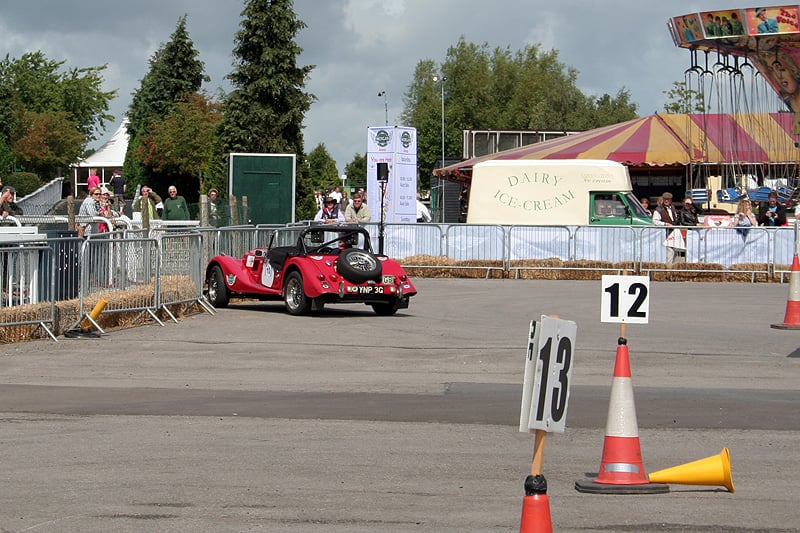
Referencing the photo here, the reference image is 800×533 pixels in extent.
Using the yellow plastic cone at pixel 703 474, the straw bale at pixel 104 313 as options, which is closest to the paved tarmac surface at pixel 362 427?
the yellow plastic cone at pixel 703 474

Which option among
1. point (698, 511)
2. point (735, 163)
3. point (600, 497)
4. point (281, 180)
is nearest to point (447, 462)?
point (600, 497)

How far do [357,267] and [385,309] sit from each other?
3.84 feet

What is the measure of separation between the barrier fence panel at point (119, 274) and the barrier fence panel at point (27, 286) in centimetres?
54

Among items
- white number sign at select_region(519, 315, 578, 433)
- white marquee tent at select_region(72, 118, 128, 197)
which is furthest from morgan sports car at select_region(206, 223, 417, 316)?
white marquee tent at select_region(72, 118, 128, 197)

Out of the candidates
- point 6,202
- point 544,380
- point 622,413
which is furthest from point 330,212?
point 544,380

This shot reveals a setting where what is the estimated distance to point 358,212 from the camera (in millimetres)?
30812

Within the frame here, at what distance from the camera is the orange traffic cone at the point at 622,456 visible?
7.19 meters

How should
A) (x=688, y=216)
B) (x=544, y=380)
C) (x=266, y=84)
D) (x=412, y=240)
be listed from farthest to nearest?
(x=266, y=84), (x=688, y=216), (x=412, y=240), (x=544, y=380)

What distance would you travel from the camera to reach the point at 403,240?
30.2 meters

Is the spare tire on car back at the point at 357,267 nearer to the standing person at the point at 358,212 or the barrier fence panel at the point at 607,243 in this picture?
the barrier fence panel at the point at 607,243

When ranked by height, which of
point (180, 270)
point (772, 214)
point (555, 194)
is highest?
point (555, 194)

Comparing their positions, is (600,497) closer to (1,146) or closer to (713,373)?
(713,373)

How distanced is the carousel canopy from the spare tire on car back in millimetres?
26552

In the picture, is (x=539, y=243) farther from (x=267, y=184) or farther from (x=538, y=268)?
(x=267, y=184)
